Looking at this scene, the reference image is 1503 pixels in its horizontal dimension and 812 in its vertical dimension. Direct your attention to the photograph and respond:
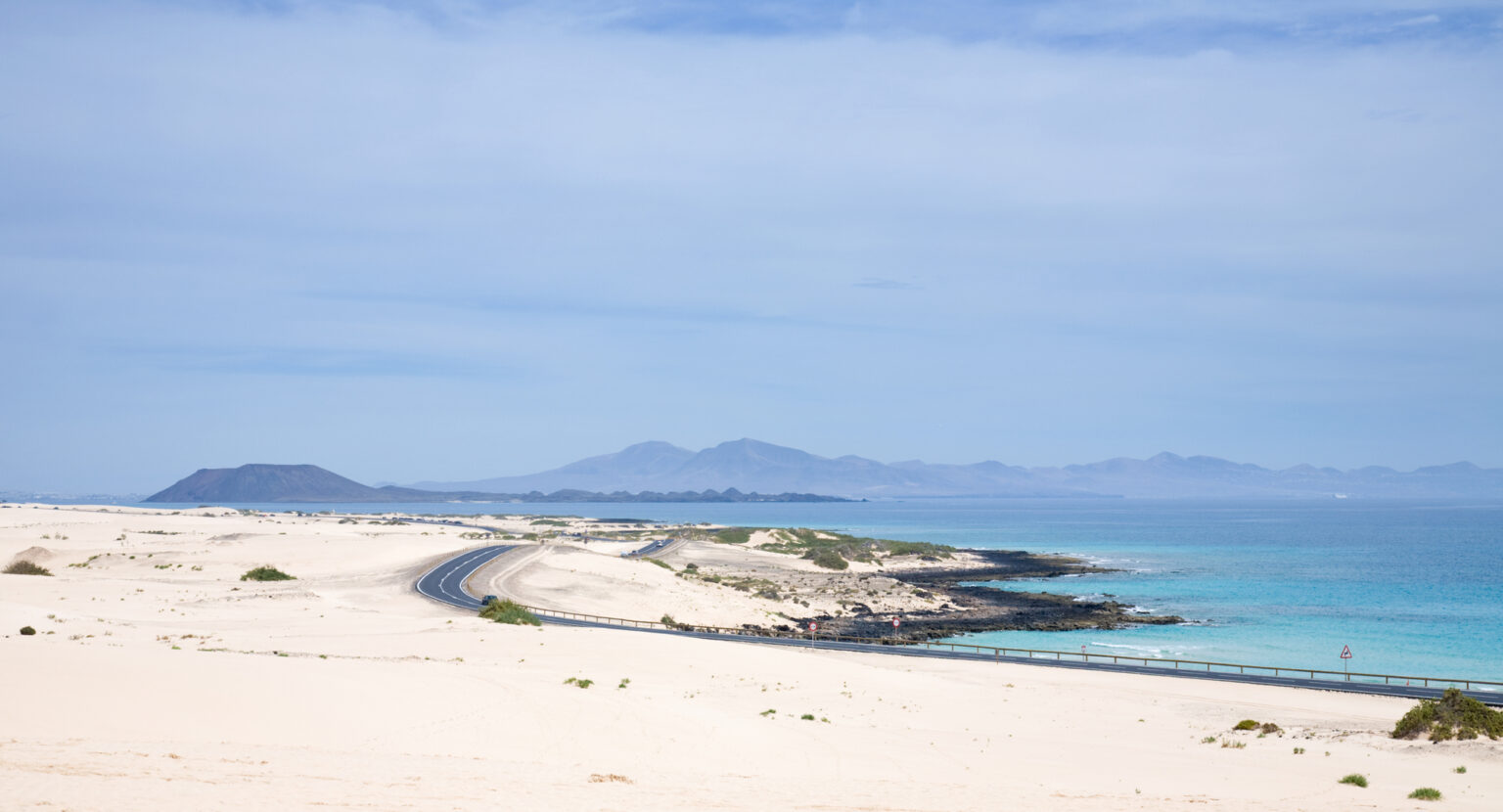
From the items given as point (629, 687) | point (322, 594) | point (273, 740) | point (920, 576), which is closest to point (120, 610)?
point (322, 594)

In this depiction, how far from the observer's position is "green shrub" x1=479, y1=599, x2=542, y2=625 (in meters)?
48.1

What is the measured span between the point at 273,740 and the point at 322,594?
44726mm

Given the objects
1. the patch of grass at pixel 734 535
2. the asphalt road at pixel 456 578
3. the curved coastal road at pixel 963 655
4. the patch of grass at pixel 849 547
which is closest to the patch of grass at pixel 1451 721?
the curved coastal road at pixel 963 655

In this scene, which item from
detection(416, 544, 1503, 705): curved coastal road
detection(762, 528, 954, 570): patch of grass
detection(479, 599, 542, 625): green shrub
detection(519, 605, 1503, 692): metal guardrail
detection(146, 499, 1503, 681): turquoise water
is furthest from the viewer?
detection(762, 528, 954, 570): patch of grass

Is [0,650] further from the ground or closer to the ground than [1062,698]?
further from the ground

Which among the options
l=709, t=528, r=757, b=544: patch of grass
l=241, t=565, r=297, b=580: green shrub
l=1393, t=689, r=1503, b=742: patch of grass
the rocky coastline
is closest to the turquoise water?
the rocky coastline

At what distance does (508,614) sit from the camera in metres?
48.5

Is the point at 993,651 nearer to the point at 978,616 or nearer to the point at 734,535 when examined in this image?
the point at 978,616

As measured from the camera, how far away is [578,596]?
233 feet

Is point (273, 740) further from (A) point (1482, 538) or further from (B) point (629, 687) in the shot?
(A) point (1482, 538)

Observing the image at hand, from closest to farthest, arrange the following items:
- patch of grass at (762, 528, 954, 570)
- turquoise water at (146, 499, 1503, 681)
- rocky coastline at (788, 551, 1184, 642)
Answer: turquoise water at (146, 499, 1503, 681) → rocky coastline at (788, 551, 1184, 642) → patch of grass at (762, 528, 954, 570)

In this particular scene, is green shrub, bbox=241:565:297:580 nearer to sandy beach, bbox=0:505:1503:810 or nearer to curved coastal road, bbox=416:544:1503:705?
curved coastal road, bbox=416:544:1503:705

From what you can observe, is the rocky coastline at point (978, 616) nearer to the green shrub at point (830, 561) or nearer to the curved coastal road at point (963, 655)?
the curved coastal road at point (963, 655)

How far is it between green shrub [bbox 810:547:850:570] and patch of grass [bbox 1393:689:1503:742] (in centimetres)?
8749
